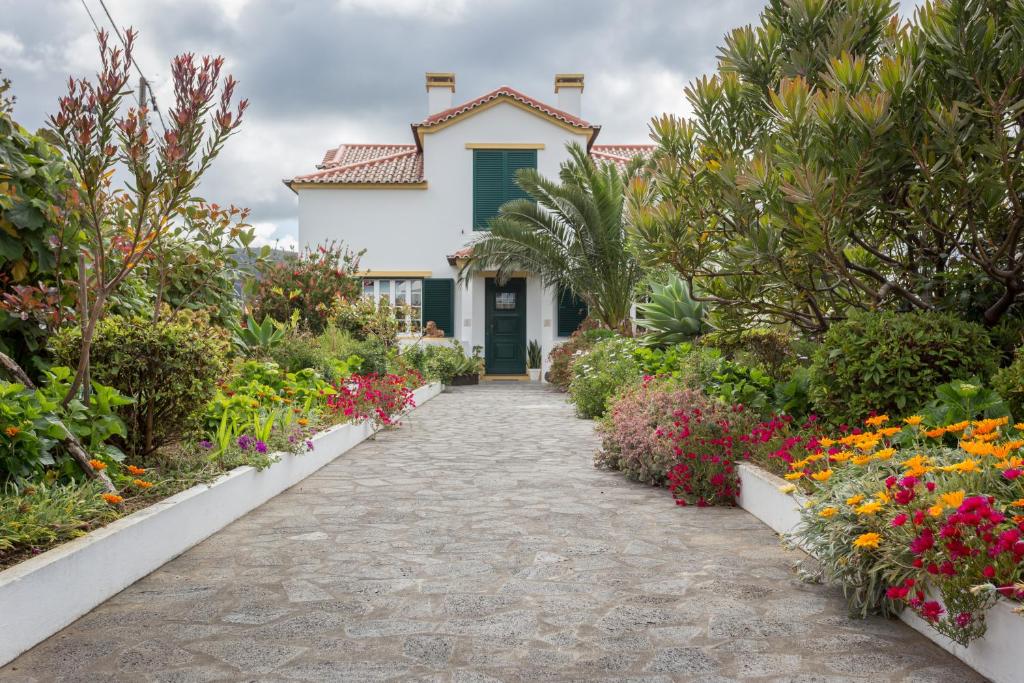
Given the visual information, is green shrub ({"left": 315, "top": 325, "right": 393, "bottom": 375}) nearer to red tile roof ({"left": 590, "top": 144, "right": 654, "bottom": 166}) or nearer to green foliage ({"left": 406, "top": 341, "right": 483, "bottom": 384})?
green foliage ({"left": 406, "top": 341, "right": 483, "bottom": 384})

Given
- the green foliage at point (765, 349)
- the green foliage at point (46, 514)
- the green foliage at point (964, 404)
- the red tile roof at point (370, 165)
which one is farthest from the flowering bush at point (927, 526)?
the red tile roof at point (370, 165)

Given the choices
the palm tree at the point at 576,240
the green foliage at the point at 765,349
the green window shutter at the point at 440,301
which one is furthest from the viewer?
the green window shutter at the point at 440,301

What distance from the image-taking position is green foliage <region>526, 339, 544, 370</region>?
1984 cm

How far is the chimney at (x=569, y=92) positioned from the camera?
21906mm

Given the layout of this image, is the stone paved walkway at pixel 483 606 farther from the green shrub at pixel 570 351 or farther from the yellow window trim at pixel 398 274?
the yellow window trim at pixel 398 274

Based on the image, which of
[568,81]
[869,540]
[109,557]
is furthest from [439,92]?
[869,540]

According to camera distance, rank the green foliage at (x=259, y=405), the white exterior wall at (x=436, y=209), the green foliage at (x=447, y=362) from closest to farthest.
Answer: the green foliage at (x=259, y=405) → the green foliage at (x=447, y=362) → the white exterior wall at (x=436, y=209)

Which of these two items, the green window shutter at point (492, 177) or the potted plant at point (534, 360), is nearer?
the potted plant at point (534, 360)

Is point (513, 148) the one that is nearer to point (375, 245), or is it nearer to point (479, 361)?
point (375, 245)

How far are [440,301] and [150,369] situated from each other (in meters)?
15.4

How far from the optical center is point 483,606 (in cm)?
354

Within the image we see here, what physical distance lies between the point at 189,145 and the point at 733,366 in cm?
486

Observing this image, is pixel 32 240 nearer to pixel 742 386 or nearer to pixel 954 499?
pixel 954 499

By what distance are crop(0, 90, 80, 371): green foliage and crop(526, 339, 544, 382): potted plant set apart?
49.3 ft
